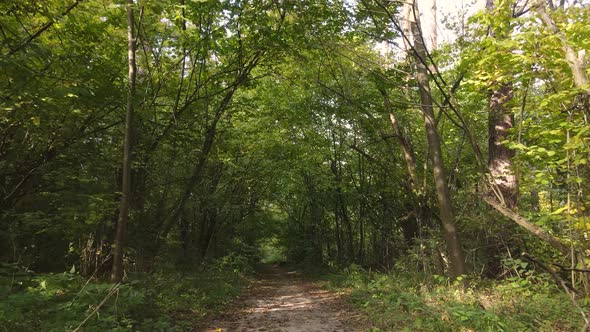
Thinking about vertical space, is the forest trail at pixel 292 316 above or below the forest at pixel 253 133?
below

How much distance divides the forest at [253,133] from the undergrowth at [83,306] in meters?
0.03

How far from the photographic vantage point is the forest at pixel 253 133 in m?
5.02

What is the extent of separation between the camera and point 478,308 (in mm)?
5930

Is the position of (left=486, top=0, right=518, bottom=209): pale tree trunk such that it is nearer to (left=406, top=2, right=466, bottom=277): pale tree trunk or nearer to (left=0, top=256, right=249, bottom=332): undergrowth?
(left=406, top=2, right=466, bottom=277): pale tree trunk

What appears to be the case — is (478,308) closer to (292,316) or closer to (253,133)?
(292,316)

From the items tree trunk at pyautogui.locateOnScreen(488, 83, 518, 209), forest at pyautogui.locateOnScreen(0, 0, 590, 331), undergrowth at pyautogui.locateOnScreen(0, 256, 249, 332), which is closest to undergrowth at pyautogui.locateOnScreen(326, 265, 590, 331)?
forest at pyautogui.locateOnScreen(0, 0, 590, 331)

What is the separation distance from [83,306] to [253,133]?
10161mm

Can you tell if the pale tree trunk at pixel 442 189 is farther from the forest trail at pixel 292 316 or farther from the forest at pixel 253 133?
the forest trail at pixel 292 316

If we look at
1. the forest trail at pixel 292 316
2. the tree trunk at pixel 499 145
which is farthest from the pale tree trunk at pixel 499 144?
the forest trail at pixel 292 316

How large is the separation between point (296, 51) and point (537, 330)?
679cm

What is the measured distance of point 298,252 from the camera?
2652cm

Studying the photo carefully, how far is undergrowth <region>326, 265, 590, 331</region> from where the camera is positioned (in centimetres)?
516

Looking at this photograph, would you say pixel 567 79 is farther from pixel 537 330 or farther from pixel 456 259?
pixel 456 259

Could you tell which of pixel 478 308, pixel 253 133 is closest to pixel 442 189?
pixel 478 308
